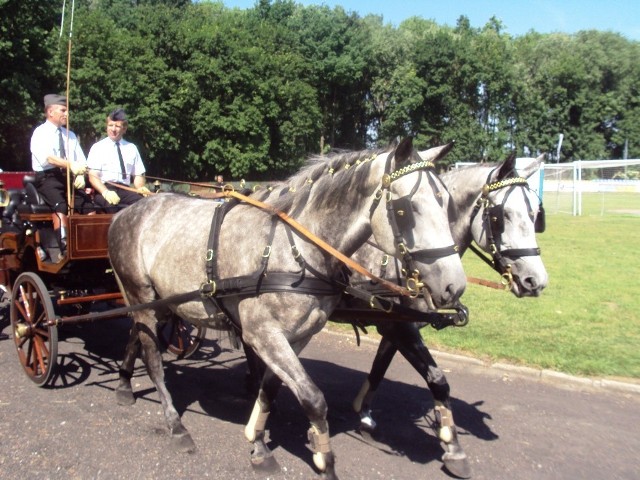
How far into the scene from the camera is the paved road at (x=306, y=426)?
431cm

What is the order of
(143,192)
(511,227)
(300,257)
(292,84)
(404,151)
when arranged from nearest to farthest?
1. (404,151)
2. (300,257)
3. (511,227)
4. (143,192)
5. (292,84)

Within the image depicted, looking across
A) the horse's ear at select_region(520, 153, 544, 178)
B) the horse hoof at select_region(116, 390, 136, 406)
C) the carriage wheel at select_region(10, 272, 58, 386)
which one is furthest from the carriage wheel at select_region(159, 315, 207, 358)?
the horse's ear at select_region(520, 153, 544, 178)

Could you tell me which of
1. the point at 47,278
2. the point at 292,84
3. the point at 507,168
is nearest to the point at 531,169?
the point at 507,168

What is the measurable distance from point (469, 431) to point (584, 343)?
291cm

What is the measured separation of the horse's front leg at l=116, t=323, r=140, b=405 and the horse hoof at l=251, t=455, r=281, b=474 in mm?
1821

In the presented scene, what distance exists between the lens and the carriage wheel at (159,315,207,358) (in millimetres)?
6699

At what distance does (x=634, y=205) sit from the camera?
102 feet

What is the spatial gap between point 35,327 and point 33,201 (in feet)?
4.79

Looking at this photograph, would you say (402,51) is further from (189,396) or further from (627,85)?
(189,396)

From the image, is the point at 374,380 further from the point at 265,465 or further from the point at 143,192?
the point at 143,192

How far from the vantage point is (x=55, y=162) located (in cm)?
597

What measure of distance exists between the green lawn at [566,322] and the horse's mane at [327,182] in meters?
3.64

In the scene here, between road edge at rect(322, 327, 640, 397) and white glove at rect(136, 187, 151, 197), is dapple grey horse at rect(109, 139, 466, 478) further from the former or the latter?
road edge at rect(322, 327, 640, 397)

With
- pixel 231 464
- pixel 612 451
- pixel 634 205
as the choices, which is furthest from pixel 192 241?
pixel 634 205
